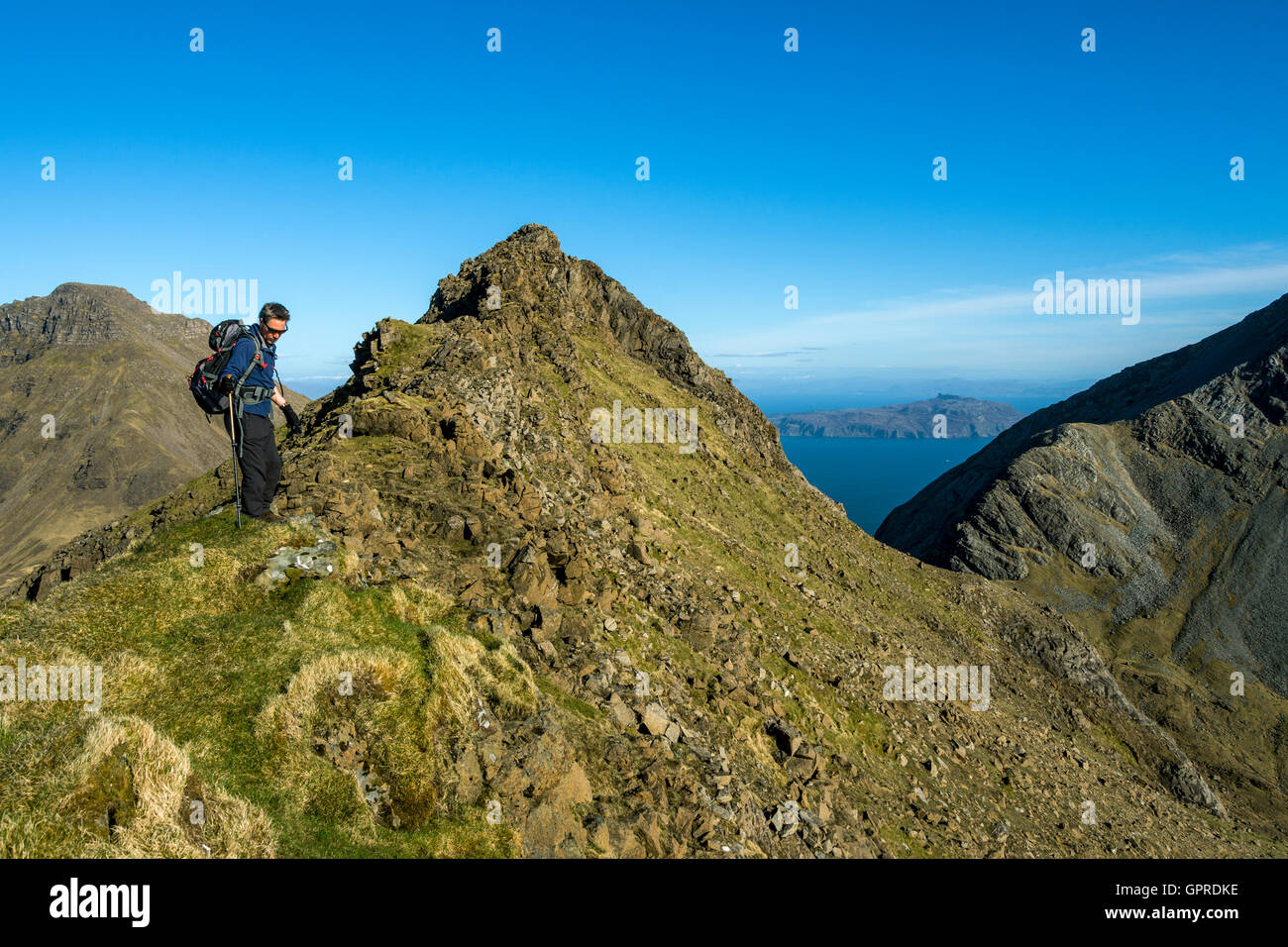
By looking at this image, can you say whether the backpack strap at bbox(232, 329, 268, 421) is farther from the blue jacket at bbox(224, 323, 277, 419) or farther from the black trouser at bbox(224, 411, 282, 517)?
the black trouser at bbox(224, 411, 282, 517)

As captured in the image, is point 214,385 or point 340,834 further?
point 214,385

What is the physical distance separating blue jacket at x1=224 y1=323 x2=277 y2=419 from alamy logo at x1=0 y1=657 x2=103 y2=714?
545cm

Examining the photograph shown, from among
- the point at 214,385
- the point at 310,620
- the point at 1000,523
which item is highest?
the point at 214,385

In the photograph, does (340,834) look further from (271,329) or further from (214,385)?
(271,329)

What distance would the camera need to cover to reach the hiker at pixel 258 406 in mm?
12438

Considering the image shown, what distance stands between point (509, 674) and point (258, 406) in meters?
7.37

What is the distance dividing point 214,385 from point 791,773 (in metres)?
18.9

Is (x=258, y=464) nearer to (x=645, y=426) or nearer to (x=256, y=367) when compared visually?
→ (x=256, y=367)

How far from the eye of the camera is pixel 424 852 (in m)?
8.75

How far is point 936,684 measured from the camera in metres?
40.2
